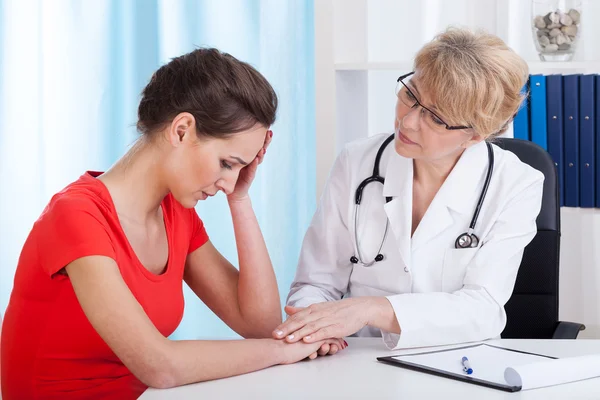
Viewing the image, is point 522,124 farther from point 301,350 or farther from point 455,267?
point 301,350

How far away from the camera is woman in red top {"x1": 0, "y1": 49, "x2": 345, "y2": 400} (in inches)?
49.1

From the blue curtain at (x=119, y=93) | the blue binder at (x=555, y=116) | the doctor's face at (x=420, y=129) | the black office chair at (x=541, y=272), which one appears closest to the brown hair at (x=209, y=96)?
the doctor's face at (x=420, y=129)

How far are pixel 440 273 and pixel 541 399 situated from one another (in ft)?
1.96

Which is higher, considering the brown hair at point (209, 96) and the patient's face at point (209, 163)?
the brown hair at point (209, 96)

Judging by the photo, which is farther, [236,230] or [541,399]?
[236,230]

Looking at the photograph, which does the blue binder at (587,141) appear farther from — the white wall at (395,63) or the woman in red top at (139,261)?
the woman in red top at (139,261)

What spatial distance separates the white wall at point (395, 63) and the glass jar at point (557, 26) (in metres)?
0.06

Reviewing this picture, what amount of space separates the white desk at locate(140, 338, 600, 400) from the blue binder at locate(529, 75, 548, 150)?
134cm

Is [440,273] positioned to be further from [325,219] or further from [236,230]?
[236,230]

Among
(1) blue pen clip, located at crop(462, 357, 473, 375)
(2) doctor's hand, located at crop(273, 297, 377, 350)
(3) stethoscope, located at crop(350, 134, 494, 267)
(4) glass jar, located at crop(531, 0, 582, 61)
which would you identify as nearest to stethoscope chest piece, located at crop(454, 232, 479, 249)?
(3) stethoscope, located at crop(350, 134, 494, 267)

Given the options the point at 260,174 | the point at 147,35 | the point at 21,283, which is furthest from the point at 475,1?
the point at 21,283

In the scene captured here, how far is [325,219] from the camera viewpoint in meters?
1.88

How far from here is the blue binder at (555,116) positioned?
96.6 inches

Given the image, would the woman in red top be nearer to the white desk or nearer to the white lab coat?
the white desk
